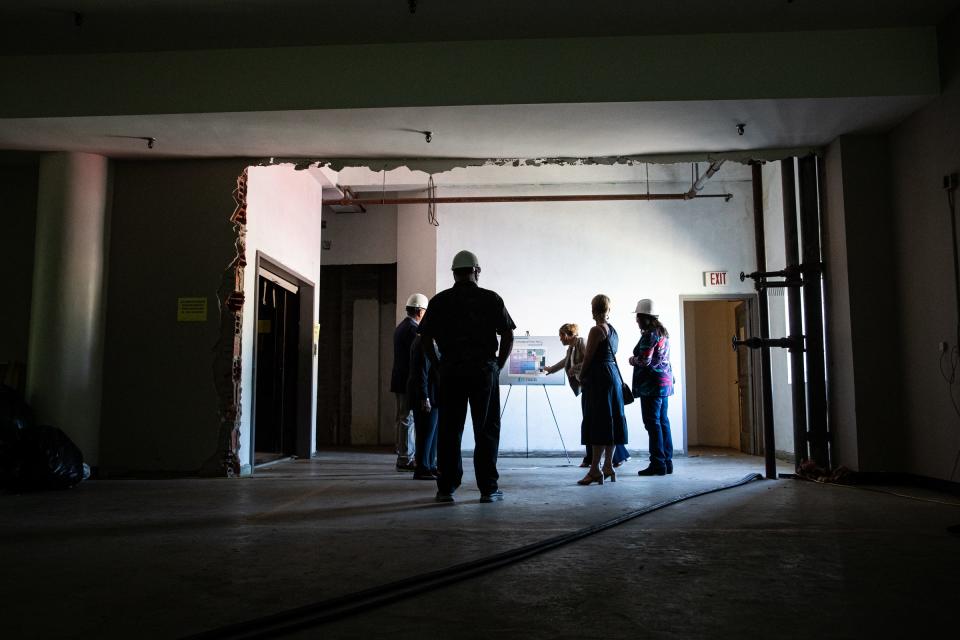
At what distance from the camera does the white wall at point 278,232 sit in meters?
6.64

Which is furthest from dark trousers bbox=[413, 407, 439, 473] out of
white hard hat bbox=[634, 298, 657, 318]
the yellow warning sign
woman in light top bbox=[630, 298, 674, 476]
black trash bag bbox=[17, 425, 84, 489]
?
black trash bag bbox=[17, 425, 84, 489]

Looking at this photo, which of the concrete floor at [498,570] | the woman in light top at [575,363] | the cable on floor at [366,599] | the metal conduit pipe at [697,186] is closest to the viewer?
the cable on floor at [366,599]

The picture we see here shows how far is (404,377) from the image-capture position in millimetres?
6715

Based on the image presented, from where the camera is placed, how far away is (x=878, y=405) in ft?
19.0

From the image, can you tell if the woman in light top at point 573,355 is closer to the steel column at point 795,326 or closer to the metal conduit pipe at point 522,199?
the steel column at point 795,326

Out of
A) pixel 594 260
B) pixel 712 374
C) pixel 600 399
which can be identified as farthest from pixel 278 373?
pixel 712 374

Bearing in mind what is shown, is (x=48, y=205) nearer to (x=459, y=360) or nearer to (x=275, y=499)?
(x=275, y=499)

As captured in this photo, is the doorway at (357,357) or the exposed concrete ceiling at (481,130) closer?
the exposed concrete ceiling at (481,130)

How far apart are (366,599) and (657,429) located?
15.7 feet

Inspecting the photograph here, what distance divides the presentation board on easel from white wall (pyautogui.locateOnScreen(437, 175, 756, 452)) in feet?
0.53

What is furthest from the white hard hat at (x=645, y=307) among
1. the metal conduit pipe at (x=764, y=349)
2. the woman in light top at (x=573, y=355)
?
the metal conduit pipe at (x=764, y=349)

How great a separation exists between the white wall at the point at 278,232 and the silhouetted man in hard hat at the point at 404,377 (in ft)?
4.35

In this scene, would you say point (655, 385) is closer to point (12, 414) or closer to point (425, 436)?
point (425, 436)

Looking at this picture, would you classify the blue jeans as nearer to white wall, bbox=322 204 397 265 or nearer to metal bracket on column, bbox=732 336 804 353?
metal bracket on column, bbox=732 336 804 353
